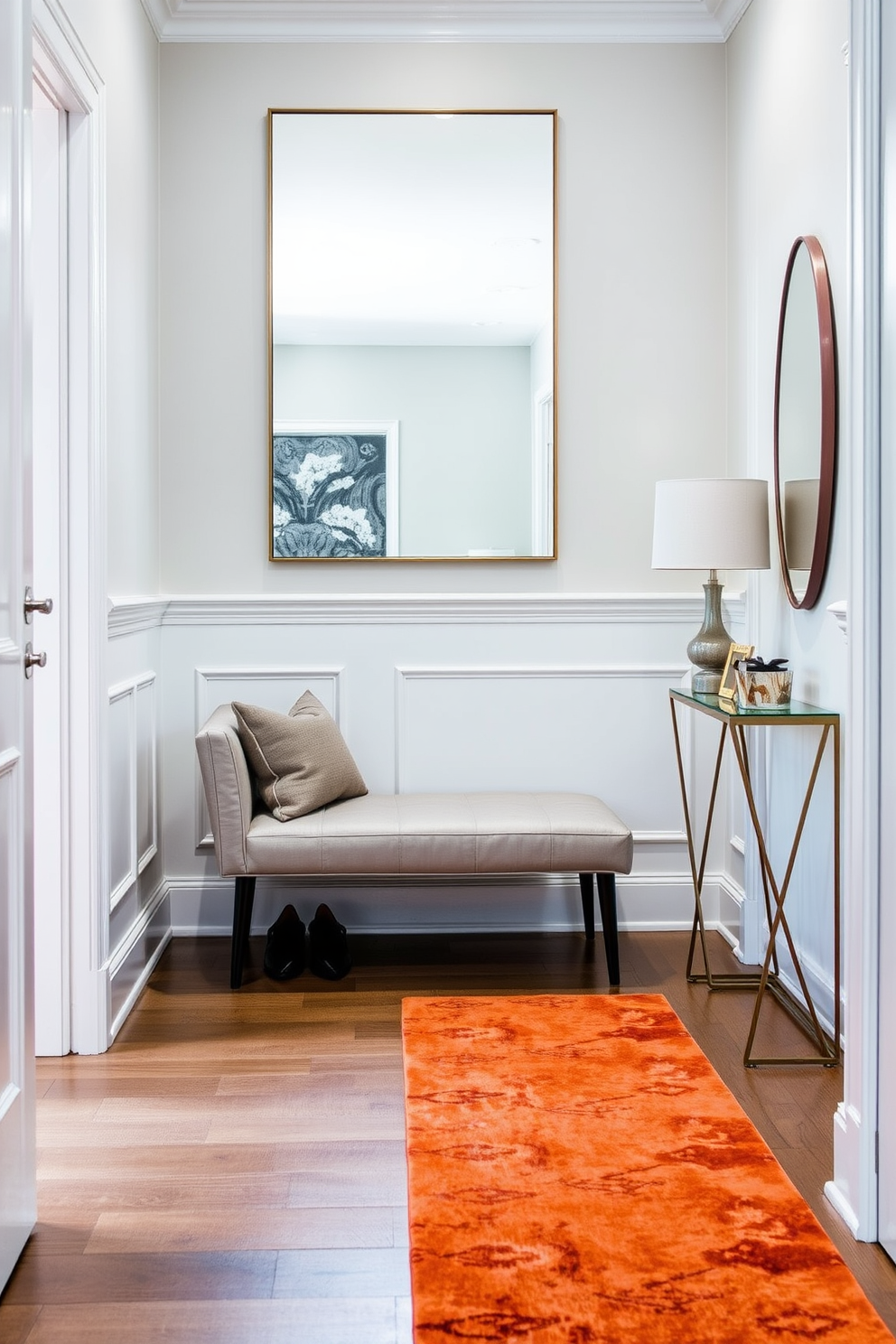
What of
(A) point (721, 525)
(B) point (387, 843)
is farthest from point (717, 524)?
(B) point (387, 843)

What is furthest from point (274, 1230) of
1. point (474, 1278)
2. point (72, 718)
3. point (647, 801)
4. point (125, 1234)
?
point (647, 801)

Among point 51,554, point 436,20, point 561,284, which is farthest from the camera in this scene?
point 561,284

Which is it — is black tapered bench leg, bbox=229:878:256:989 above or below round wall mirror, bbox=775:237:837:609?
below

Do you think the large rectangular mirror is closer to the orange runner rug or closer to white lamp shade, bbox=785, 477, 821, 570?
white lamp shade, bbox=785, 477, 821, 570

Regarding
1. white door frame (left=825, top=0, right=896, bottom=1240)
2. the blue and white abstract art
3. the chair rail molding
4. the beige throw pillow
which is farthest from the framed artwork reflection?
white door frame (left=825, top=0, right=896, bottom=1240)

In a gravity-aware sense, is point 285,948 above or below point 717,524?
below

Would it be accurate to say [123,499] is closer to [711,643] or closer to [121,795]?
[121,795]

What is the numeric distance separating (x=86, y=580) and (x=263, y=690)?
1025mm

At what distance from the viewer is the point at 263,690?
3646 mm

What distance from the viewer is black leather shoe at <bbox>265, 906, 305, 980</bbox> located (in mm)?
3252

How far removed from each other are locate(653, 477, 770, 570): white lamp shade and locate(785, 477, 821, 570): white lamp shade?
0.07 meters

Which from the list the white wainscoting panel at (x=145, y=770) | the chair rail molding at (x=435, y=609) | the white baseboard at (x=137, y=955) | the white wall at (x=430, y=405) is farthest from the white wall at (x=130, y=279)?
the white baseboard at (x=137, y=955)

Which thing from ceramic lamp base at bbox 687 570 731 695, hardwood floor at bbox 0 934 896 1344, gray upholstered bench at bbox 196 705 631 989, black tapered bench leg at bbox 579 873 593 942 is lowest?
hardwood floor at bbox 0 934 896 1344

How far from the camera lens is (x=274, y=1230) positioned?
1949 millimetres
